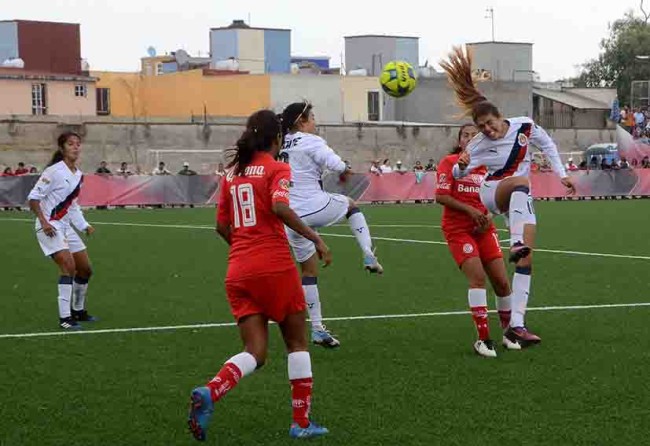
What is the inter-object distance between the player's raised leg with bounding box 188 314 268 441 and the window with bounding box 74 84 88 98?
6869 centimetres

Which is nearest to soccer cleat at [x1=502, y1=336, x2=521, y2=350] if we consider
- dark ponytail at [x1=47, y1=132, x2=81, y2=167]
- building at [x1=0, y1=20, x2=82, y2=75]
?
dark ponytail at [x1=47, y1=132, x2=81, y2=167]

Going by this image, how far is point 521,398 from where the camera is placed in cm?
860

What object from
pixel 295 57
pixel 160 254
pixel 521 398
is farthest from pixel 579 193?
pixel 295 57

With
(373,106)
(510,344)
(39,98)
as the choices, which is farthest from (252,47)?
(510,344)

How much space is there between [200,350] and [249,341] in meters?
3.44

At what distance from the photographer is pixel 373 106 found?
82.4 meters

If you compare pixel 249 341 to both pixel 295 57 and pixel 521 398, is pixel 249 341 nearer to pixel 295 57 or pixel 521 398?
pixel 521 398

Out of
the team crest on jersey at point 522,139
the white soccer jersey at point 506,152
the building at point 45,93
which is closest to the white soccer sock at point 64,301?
the white soccer jersey at point 506,152

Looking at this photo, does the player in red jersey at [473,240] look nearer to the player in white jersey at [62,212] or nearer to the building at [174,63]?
the player in white jersey at [62,212]

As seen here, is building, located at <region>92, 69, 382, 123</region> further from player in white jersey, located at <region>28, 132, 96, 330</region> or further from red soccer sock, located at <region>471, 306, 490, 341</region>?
red soccer sock, located at <region>471, 306, 490, 341</region>

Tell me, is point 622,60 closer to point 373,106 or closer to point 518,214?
point 373,106

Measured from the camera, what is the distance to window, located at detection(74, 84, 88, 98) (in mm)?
74250

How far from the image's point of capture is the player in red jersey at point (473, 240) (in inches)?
415

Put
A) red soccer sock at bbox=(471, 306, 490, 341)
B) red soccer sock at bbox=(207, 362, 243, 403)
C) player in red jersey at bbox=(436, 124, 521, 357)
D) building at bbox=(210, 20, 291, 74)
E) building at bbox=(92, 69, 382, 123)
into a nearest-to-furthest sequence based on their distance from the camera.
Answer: red soccer sock at bbox=(207, 362, 243, 403)
red soccer sock at bbox=(471, 306, 490, 341)
player in red jersey at bbox=(436, 124, 521, 357)
building at bbox=(92, 69, 382, 123)
building at bbox=(210, 20, 291, 74)
